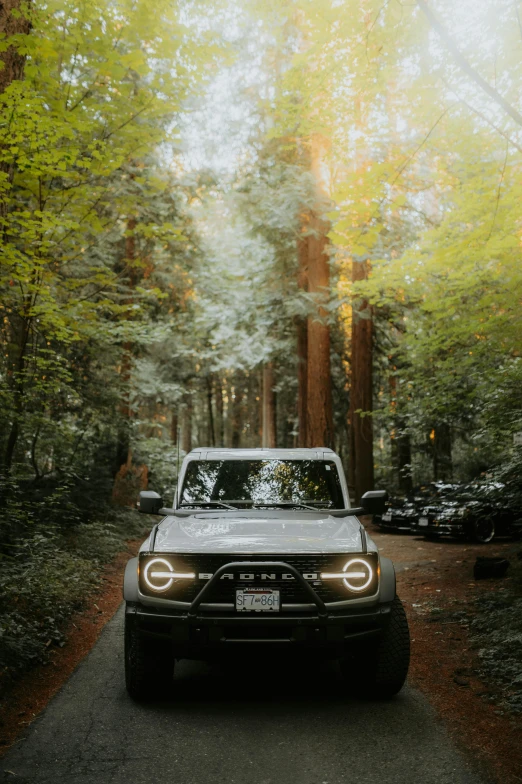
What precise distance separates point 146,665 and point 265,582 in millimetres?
1105

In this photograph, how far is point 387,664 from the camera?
4.72 m

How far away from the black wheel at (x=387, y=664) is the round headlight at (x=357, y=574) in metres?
0.37

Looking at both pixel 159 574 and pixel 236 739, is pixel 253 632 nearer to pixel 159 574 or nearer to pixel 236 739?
pixel 236 739

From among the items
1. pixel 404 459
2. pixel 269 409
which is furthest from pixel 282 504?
pixel 269 409

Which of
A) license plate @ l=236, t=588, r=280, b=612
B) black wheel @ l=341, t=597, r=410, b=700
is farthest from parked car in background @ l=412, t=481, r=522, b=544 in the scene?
license plate @ l=236, t=588, r=280, b=612

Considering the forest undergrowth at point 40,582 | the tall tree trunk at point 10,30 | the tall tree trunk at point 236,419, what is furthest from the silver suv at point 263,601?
the tall tree trunk at point 236,419

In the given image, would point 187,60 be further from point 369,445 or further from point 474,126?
point 369,445

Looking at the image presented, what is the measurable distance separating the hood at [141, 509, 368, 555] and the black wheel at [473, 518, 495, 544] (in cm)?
969

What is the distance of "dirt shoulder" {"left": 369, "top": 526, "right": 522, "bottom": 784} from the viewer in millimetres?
4039

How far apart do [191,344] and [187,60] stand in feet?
56.7

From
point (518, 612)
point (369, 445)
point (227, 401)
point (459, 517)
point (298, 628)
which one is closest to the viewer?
point (298, 628)

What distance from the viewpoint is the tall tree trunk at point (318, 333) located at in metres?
17.2

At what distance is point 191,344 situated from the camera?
26.4 m

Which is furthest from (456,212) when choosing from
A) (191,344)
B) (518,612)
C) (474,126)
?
(191,344)
